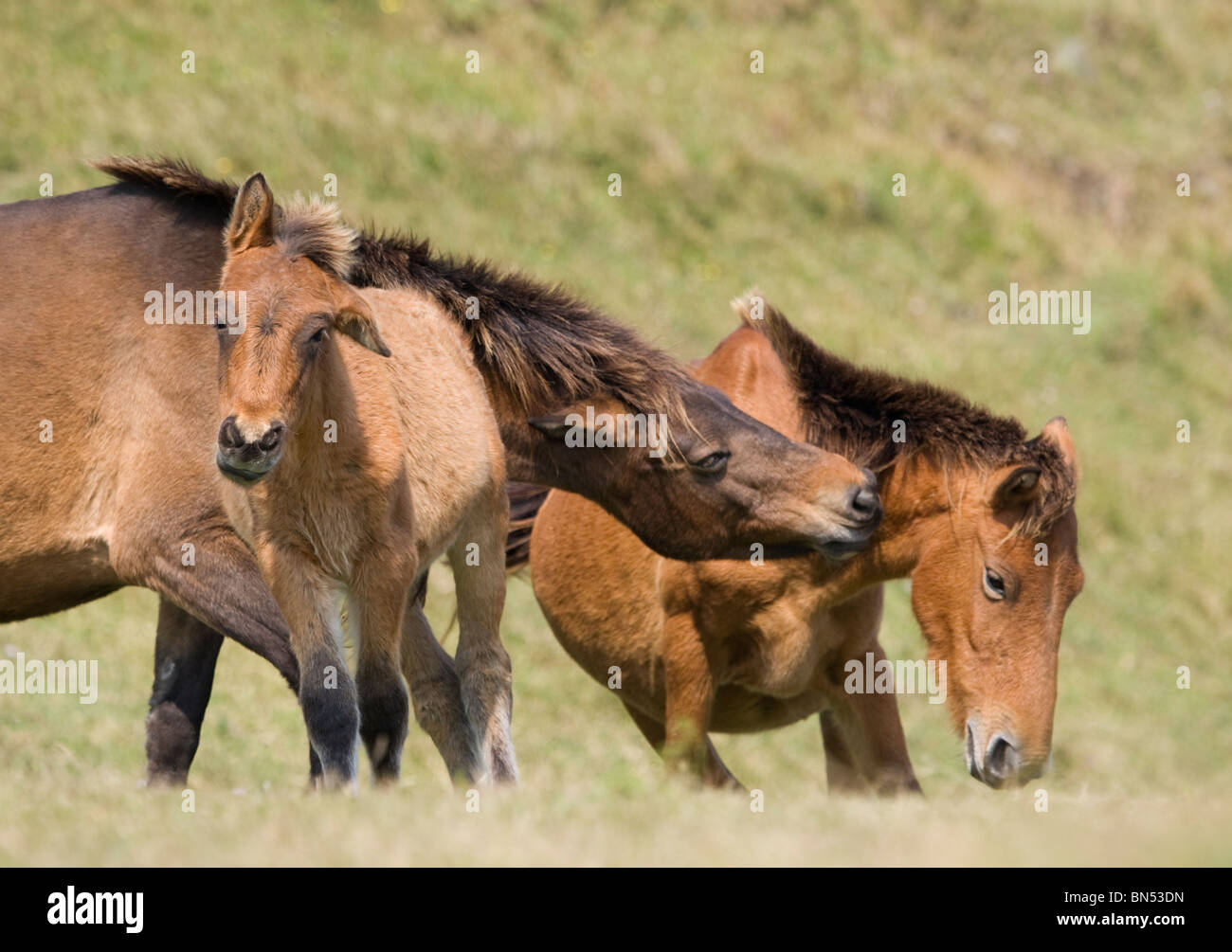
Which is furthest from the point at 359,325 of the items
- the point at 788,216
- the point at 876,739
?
the point at 788,216

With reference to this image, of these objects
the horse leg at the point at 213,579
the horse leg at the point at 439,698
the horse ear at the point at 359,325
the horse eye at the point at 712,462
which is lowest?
the horse leg at the point at 439,698

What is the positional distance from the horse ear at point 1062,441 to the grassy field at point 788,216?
1.60 metres

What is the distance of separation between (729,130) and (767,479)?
14.0 metres

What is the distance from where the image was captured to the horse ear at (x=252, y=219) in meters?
5.78

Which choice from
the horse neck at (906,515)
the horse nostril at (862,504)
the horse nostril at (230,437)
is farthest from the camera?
the horse neck at (906,515)

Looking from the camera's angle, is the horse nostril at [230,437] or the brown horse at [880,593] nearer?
the horse nostril at [230,437]

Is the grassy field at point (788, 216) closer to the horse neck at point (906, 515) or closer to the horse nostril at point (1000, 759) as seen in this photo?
the horse nostril at point (1000, 759)

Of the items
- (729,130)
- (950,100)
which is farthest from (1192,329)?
(729,130)

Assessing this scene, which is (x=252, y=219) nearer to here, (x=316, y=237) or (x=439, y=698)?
(x=316, y=237)

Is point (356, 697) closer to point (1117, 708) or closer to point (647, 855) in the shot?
point (647, 855)

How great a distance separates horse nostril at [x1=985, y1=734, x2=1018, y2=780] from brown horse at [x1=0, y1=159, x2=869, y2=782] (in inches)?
50.9

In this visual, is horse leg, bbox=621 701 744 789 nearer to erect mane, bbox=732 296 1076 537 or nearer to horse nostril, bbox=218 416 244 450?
erect mane, bbox=732 296 1076 537

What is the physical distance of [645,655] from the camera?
27.7 ft

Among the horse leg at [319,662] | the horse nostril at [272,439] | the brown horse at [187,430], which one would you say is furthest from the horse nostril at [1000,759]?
the horse nostril at [272,439]
